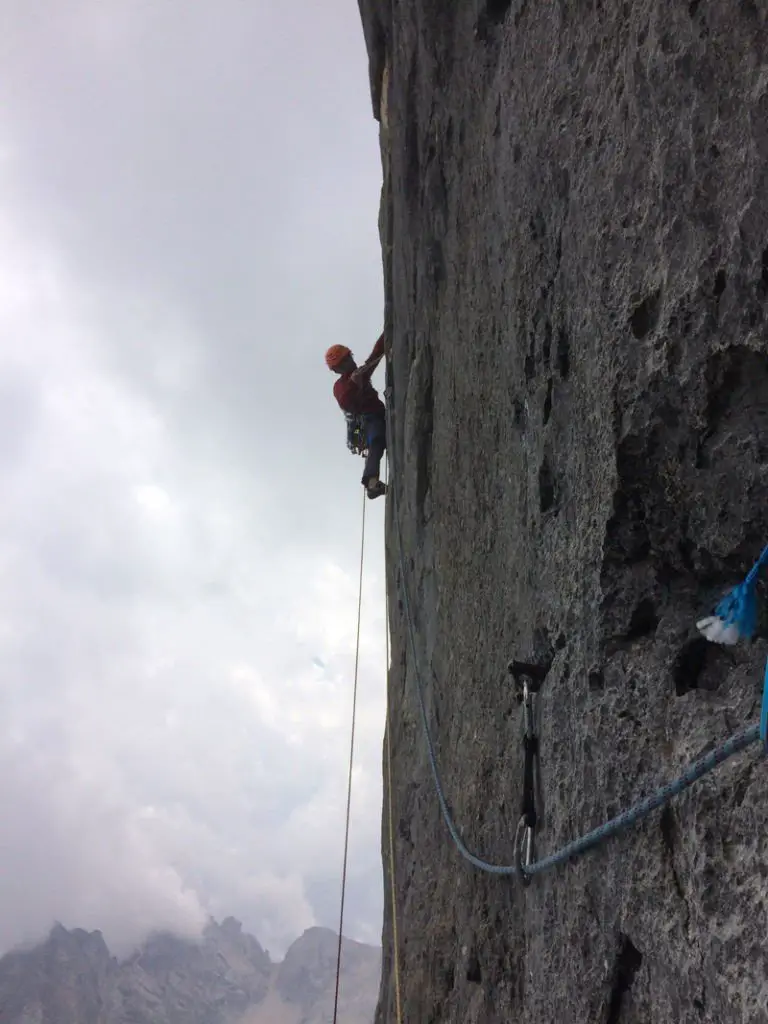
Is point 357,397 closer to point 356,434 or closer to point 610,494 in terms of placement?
point 356,434

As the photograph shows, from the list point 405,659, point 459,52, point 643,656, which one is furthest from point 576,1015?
point 459,52

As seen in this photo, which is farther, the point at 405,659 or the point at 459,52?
the point at 405,659

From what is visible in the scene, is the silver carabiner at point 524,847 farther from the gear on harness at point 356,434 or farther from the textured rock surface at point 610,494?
the gear on harness at point 356,434

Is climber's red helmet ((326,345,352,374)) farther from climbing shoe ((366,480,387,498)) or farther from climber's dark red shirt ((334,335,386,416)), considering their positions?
climbing shoe ((366,480,387,498))

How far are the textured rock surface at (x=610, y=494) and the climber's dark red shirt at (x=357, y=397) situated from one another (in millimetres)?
5276

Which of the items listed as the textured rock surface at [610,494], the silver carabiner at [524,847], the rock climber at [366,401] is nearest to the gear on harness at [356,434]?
the rock climber at [366,401]

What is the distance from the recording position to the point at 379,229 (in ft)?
33.1

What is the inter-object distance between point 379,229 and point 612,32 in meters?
7.09

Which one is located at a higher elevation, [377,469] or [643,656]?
[377,469]

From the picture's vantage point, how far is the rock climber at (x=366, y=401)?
10461mm

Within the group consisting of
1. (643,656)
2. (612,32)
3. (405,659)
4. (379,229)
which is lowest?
(643,656)

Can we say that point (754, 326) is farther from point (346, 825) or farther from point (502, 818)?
point (346, 825)

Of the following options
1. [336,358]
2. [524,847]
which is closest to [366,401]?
[336,358]

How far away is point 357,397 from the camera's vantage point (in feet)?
34.9
